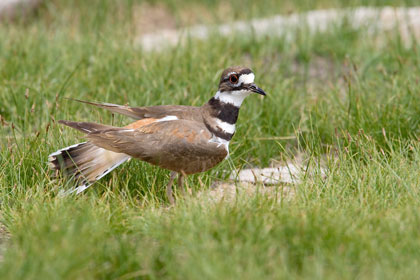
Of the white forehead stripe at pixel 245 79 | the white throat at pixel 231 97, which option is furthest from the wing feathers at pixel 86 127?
the white forehead stripe at pixel 245 79

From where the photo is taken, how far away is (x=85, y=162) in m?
4.56

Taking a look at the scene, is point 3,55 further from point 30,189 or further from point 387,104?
point 387,104

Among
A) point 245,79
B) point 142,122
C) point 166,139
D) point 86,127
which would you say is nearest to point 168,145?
point 166,139

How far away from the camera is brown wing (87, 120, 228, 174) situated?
14.2 feet

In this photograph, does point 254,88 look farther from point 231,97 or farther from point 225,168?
point 225,168

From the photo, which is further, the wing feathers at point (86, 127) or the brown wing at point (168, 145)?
the wing feathers at point (86, 127)

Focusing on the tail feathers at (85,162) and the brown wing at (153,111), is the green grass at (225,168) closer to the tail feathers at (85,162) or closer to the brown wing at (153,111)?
the tail feathers at (85,162)

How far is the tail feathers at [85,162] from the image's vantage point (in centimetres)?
447

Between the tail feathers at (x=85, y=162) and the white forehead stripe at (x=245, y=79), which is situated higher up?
the white forehead stripe at (x=245, y=79)

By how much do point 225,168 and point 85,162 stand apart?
46.2 inches

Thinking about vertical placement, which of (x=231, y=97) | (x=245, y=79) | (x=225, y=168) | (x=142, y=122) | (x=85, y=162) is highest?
(x=245, y=79)

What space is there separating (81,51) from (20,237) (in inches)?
149

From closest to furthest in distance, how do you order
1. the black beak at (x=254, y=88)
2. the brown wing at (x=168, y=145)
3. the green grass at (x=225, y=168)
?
the green grass at (x=225, y=168) → the brown wing at (x=168, y=145) → the black beak at (x=254, y=88)

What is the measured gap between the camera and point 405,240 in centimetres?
340
